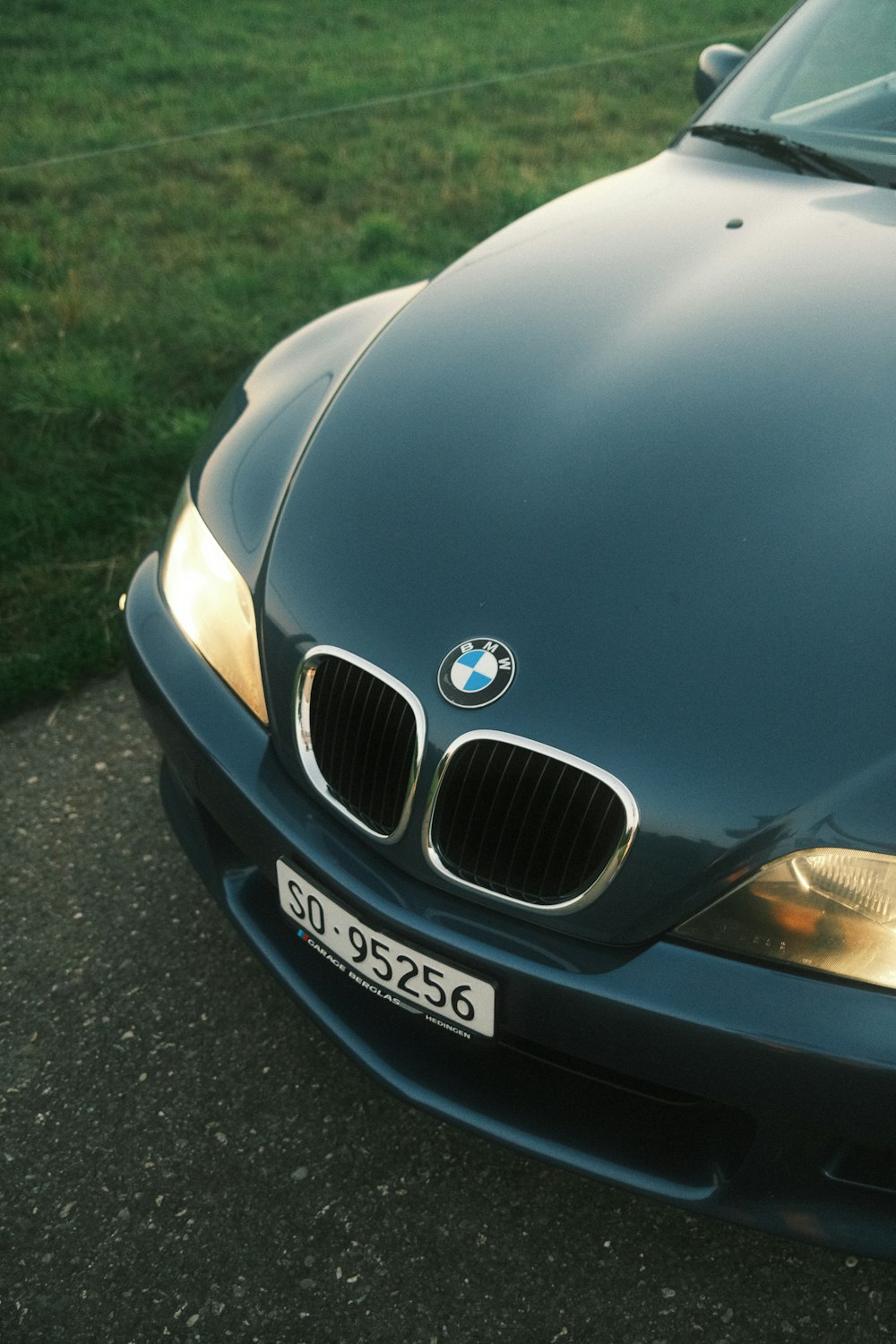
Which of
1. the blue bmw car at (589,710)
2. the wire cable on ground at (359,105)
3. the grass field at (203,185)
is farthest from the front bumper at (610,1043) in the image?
the wire cable on ground at (359,105)

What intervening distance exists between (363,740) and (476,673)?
0.61 ft

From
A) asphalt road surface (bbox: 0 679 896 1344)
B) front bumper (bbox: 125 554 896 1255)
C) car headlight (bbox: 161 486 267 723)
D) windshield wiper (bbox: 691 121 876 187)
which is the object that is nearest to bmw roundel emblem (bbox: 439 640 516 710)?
front bumper (bbox: 125 554 896 1255)

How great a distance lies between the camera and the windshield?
255 cm

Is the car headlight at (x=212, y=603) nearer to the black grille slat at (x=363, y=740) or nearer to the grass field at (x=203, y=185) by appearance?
the black grille slat at (x=363, y=740)

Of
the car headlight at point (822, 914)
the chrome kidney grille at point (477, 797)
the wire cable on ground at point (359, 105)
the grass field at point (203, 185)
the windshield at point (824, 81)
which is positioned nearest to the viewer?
the car headlight at point (822, 914)

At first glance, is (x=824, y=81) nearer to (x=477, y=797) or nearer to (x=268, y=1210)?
(x=477, y=797)

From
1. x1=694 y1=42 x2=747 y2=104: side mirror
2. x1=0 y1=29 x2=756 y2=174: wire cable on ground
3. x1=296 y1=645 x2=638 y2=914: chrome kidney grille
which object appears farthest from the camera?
x1=0 y1=29 x2=756 y2=174: wire cable on ground

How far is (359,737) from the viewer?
160 cm

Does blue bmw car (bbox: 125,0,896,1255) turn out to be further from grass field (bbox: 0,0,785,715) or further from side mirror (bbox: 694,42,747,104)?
grass field (bbox: 0,0,785,715)

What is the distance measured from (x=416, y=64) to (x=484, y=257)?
6.12m

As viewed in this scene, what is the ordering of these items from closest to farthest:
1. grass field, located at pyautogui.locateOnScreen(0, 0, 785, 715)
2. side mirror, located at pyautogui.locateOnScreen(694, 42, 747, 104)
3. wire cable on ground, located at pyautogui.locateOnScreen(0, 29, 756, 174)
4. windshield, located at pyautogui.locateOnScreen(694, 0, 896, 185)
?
windshield, located at pyautogui.locateOnScreen(694, 0, 896, 185) → side mirror, located at pyautogui.locateOnScreen(694, 42, 747, 104) → grass field, located at pyautogui.locateOnScreen(0, 0, 785, 715) → wire cable on ground, located at pyautogui.locateOnScreen(0, 29, 756, 174)

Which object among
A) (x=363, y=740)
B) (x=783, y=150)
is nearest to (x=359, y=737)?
(x=363, y=740)

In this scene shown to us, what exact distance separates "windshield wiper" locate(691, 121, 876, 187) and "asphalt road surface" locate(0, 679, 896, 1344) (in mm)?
1895

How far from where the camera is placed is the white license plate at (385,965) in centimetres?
151
